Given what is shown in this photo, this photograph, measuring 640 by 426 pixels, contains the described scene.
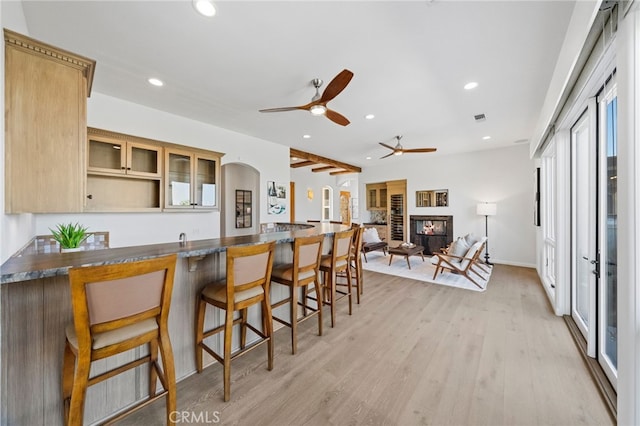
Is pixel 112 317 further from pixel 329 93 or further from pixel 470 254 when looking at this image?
pixel 470 254

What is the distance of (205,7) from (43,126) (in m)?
1.38

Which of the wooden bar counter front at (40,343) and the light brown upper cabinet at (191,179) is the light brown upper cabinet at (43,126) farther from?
the light brown upper cabinet at (191,179)

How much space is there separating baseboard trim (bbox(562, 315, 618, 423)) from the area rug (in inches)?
61.8

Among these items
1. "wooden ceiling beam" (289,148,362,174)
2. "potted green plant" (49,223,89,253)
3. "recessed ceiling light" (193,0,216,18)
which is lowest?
"potted green plant" (49,223,89,253)

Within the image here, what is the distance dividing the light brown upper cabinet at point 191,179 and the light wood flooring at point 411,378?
254 cm

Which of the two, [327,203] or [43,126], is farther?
[327,203]

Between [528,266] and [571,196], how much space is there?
12.5ft

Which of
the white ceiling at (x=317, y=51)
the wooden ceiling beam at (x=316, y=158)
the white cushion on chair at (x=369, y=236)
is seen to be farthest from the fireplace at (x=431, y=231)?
the white ceiling at (x=317, y=51)

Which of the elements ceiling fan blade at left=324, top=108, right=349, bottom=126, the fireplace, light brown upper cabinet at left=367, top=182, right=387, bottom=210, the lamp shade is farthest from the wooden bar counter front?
light brown upper cabinet at left=367, top=182, right=387, bottom=210

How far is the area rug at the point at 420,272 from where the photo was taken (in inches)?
171

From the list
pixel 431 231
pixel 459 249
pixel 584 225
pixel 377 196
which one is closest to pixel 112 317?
pixel 584 225

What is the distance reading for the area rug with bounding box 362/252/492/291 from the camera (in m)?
4.34

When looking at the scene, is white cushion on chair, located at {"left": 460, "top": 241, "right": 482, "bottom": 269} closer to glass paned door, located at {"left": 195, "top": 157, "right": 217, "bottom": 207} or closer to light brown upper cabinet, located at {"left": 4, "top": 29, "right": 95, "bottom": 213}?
glass paned door, located at {"left": 195, "top": 157, "right": 217, "bottom": 207}

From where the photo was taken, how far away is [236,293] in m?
1.74
